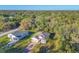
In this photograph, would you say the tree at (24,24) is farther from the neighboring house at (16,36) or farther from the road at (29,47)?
the road at (29,47)

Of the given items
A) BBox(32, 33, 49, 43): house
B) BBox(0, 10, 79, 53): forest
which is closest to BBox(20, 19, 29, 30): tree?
BBox(0, 10, 79, 53): forest

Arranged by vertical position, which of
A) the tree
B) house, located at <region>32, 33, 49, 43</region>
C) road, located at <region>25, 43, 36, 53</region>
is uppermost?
the tree

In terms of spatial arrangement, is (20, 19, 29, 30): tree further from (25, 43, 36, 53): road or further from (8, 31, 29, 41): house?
(25, 43, 36, 53): road

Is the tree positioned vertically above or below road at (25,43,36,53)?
above

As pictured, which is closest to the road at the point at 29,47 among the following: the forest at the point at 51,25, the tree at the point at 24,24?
the forest at the point at 51,25

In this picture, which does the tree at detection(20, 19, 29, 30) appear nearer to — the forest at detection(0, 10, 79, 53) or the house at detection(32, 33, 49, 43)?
the forest at detection(0, 10, 79, 53)

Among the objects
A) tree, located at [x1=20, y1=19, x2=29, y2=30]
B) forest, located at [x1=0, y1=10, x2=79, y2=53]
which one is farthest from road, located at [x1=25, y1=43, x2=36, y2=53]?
tree, located at [x1=20, y1=19, x2=29, y2=30]
